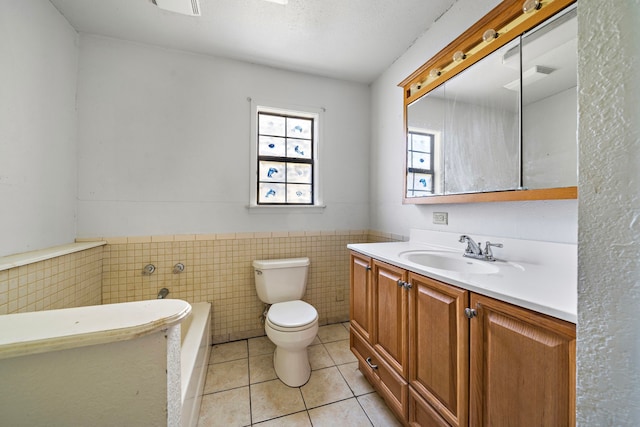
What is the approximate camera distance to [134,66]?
187 centimetres

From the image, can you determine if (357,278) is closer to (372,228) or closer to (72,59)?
(372,228)

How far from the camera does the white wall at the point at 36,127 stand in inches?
47.9

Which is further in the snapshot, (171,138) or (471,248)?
(171,138)

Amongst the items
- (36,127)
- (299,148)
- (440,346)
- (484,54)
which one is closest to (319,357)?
(440,346)

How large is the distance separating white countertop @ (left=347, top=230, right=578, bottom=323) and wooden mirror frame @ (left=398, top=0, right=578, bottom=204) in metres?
0.22

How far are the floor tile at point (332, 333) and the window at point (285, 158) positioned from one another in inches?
47.0

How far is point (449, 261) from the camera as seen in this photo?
1.39 m

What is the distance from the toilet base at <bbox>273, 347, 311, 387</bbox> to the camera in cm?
157

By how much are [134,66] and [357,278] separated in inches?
92.1

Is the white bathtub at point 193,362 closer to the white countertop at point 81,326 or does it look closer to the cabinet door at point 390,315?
the white countertop at point 81,326

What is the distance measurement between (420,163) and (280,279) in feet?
4.72

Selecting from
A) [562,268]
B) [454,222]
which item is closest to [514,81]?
[454,222]

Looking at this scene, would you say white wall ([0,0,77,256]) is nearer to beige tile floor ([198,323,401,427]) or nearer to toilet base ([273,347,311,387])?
beige tile floor ([198,323,401,427])

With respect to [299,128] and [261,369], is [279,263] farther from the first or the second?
[299,128]
